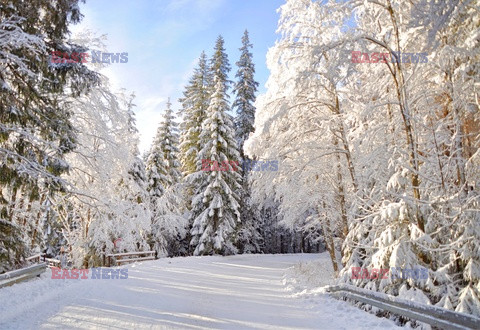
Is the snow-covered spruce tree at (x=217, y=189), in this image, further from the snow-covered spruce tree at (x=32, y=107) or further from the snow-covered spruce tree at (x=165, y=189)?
the snow-covered spruce tree at (x=32, y=107)

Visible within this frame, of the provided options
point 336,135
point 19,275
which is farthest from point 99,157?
point 336,135

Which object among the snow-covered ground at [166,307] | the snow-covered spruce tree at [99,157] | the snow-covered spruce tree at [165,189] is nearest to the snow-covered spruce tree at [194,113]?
the snow-covered spruce tree at [165,189]

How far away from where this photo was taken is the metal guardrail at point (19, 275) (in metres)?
7.91

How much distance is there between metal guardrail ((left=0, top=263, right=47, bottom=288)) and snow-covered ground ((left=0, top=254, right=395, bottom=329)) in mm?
186

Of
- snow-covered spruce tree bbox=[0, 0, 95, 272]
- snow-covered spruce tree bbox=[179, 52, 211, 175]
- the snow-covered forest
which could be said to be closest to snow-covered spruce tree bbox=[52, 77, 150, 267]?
the snow-covered forest

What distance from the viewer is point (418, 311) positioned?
5.75 meters

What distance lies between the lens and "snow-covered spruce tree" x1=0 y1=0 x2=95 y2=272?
788 cm

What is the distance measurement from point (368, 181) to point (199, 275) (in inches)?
325

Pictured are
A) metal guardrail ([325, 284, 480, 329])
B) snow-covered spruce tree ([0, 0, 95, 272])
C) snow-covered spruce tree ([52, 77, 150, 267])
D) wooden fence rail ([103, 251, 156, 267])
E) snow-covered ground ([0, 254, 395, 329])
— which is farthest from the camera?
wooden fence rail ([103, 251, 156, 267])

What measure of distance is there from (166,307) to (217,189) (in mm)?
17048

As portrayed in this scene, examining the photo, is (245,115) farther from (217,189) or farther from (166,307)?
(166,307)

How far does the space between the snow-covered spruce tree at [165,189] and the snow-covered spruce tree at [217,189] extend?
171 centimetres

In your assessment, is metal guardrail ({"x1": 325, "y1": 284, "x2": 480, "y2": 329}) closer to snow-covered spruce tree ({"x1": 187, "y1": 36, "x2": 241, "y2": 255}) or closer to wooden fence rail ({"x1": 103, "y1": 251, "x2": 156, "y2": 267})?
wooden fence rail ({"x1": 103, "y1": 251, "x2": 156, "y2": 267})

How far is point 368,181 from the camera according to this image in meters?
10.1
